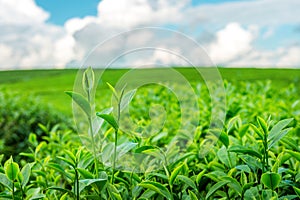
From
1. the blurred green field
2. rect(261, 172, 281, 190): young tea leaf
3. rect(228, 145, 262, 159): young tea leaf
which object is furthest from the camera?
the blurred green field

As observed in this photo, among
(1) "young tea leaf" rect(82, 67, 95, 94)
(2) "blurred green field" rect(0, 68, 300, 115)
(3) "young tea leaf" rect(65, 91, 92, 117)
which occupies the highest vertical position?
(1) "young tea leaf" rect(82, 67, 95, 94)

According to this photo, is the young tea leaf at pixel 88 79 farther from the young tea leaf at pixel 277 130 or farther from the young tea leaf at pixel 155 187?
the young tea leaf at pixel 277 130

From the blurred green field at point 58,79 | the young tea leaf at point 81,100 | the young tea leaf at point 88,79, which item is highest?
the young tea leaf at point 88,79

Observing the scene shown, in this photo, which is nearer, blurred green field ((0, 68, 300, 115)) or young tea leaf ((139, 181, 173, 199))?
young tea leaf ((139, 181, 173, 199))

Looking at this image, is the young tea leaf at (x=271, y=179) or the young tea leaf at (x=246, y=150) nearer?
the young tea leaf at (x=271, y=179)

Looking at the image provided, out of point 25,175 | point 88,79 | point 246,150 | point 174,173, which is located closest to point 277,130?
point 246,150

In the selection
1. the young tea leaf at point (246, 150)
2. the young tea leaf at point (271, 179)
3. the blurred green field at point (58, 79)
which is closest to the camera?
the young tea leaf at point (271, 179)

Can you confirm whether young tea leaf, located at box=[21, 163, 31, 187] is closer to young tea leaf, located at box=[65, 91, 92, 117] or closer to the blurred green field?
young tea leaf, located at box=[65, 91, 92, 117]

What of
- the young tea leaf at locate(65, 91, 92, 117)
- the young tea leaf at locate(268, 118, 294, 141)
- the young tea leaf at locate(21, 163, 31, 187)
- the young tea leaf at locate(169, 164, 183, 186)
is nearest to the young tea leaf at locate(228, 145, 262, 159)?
the young tea leaf at locate(268, 118, 294, 141)

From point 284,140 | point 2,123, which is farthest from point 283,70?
point 284,140

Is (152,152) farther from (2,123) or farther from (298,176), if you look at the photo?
(2,123)

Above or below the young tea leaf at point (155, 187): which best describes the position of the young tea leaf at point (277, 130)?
above

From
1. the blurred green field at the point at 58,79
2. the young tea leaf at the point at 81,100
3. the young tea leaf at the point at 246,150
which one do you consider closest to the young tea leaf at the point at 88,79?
the young tea leaf at the point at 81,100

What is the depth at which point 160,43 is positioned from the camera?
6.09ft
